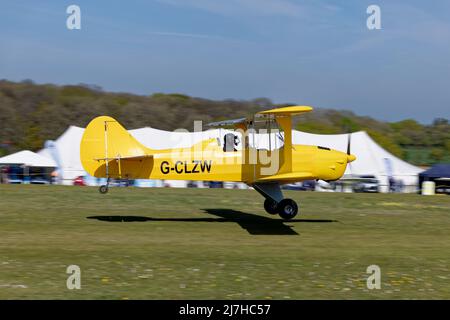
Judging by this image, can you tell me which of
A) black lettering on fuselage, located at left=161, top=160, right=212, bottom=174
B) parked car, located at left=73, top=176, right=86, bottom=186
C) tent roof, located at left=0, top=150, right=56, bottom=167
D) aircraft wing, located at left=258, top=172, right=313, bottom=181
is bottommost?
parked car, located at left=73, top=176, right=86, bottom=186

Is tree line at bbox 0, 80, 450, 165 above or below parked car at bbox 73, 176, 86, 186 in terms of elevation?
above

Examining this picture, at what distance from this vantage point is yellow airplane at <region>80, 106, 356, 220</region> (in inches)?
612

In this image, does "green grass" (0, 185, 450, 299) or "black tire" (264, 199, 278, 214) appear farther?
"black tire" (264, 199, 278, 214)

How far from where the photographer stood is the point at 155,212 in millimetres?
18094

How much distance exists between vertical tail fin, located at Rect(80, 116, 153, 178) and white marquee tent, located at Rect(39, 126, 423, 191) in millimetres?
18438

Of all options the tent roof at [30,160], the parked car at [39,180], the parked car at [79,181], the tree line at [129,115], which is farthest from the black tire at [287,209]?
the tree line at [129,115]

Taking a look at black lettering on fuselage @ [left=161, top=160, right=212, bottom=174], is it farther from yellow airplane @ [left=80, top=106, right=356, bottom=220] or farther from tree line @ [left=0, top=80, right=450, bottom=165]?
tree line @ [left=0, top=80, right=450, bottom=165]

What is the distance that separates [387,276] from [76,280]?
5.02m

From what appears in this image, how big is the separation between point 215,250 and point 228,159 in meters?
5.01

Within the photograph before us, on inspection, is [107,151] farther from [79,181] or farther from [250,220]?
[79,181]

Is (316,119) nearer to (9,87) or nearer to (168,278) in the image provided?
(9,87)

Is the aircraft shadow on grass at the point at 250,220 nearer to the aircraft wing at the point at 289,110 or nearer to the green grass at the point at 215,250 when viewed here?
the green grass at the point at 215,250

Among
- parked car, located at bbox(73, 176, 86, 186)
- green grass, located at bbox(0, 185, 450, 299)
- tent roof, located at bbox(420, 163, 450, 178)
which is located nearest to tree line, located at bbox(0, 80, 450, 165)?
tent roof, located at bbox(420, 163, 450, 178)
